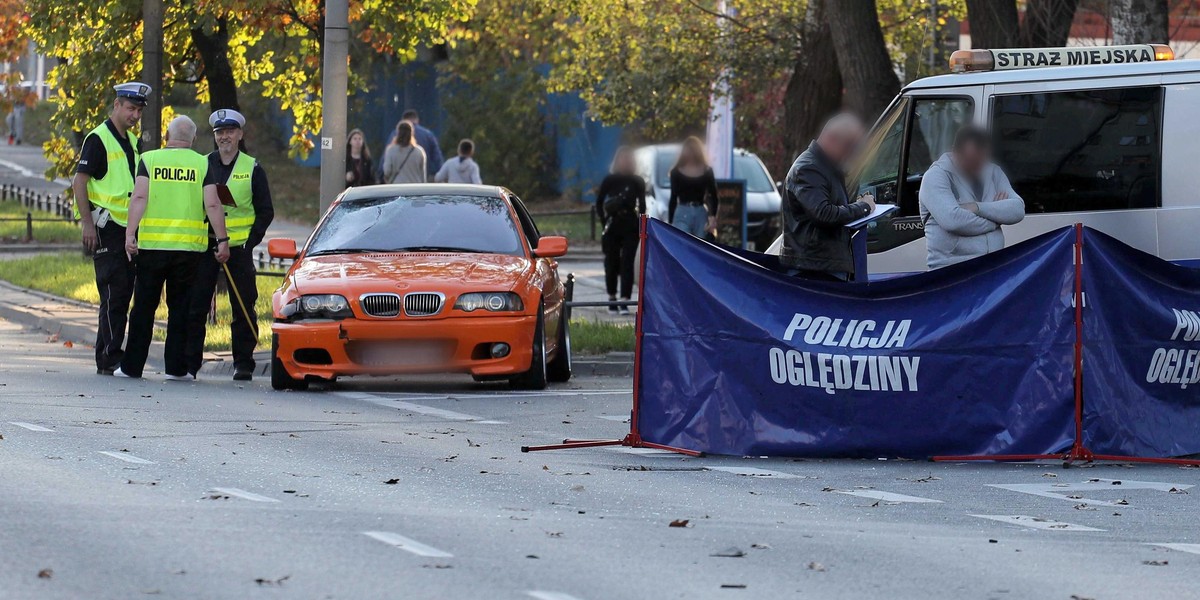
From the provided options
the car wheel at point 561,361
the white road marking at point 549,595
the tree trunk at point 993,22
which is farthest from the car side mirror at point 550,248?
the white road marking at point 549,595

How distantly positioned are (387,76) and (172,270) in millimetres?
31457

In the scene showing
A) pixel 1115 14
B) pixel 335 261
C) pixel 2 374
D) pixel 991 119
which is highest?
pixel 1115 14

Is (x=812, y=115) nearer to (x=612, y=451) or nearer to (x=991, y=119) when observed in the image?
(x=991, y=119)

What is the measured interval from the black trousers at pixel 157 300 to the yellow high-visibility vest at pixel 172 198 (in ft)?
0.35

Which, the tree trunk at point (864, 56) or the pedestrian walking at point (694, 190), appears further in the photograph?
→ the pedestrian walking at point (694, 190)

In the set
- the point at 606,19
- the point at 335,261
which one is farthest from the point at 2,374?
the point at 606,19

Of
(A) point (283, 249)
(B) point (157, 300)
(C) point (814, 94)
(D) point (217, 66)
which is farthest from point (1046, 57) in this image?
(D) point (217, 66)

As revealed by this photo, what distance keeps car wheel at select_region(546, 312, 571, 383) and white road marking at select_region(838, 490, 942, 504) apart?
220 inches

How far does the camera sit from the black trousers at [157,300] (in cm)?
1366

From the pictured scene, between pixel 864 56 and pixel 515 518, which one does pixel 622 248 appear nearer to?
pixel 864 56

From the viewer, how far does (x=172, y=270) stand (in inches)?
542

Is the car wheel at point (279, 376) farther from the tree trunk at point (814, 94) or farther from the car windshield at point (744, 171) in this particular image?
the car windshield at point (744, 171)

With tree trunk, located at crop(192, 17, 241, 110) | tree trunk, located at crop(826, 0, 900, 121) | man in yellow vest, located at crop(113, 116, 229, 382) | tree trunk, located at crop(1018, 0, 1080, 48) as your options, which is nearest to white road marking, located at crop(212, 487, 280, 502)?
man in yellow vest, located at crop(113, 116, 229, 382)

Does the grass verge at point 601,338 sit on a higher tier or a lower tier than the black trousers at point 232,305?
lower
